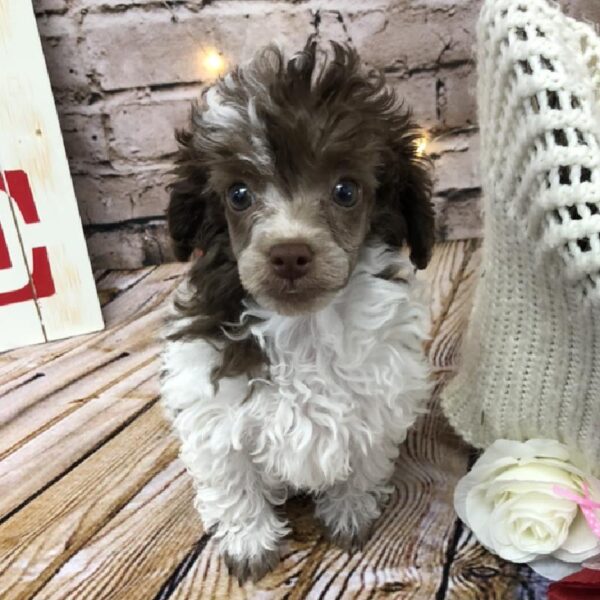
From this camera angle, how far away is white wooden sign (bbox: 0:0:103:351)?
152 cm

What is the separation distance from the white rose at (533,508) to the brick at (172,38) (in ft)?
3.67

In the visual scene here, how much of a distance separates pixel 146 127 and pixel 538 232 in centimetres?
117

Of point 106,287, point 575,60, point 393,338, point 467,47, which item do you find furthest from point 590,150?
point 106,287

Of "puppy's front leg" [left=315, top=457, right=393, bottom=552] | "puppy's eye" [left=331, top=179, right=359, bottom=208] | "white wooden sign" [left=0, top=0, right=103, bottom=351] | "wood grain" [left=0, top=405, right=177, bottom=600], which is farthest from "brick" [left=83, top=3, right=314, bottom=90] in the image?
"puppy's front leg" [left=315, top=457, right=393, bottom=552]

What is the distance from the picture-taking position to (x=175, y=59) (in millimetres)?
1760

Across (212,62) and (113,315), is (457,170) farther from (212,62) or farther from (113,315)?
(113,315)

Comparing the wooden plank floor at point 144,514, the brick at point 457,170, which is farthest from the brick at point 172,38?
the wooden plank floor at point 144,514


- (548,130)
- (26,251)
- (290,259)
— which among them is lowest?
(26,251)

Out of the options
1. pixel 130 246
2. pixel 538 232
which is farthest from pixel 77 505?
pixel 130 246

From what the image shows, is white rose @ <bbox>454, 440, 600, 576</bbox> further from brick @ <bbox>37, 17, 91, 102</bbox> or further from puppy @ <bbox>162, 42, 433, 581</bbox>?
brick @ <bbox>37, 17, 91, 102</bbox>

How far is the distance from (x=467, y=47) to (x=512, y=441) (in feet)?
3.56

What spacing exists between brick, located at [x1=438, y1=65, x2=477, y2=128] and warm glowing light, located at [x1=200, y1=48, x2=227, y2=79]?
512mm

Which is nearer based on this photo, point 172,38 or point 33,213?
point 33,213

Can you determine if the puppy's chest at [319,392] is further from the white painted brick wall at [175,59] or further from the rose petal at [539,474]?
the white painted brick wall at [175,59]
